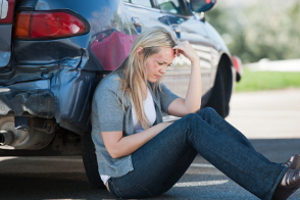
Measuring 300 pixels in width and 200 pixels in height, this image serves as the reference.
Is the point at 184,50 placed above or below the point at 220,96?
above

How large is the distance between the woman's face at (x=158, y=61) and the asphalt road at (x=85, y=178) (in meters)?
0.77

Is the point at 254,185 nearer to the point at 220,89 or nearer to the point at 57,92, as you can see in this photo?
the point at 57,92

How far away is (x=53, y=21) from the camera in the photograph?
3.94 m

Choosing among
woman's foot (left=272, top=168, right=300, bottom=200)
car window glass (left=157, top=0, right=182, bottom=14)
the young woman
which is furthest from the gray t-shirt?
car window glass (left=157, top=0, right=182, bottom=14)

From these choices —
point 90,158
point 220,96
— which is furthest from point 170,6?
point 90,158

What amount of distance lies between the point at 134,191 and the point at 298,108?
919 cm

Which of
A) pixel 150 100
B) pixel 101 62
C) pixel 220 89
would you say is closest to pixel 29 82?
pixel 101 62

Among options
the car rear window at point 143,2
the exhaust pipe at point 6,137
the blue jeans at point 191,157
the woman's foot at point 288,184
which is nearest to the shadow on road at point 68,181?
the blue jeans at point 191,157

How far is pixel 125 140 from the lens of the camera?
387 centimetres

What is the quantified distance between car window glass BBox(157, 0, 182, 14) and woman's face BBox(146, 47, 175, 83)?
5.36 ft

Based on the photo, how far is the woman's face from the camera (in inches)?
158

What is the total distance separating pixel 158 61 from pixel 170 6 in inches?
80.1

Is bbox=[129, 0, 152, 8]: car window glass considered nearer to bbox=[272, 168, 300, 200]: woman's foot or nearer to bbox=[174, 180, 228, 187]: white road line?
bbox=[174, 180, 228, 187]: white road line

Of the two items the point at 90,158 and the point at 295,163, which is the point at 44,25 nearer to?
the point at 90,158
